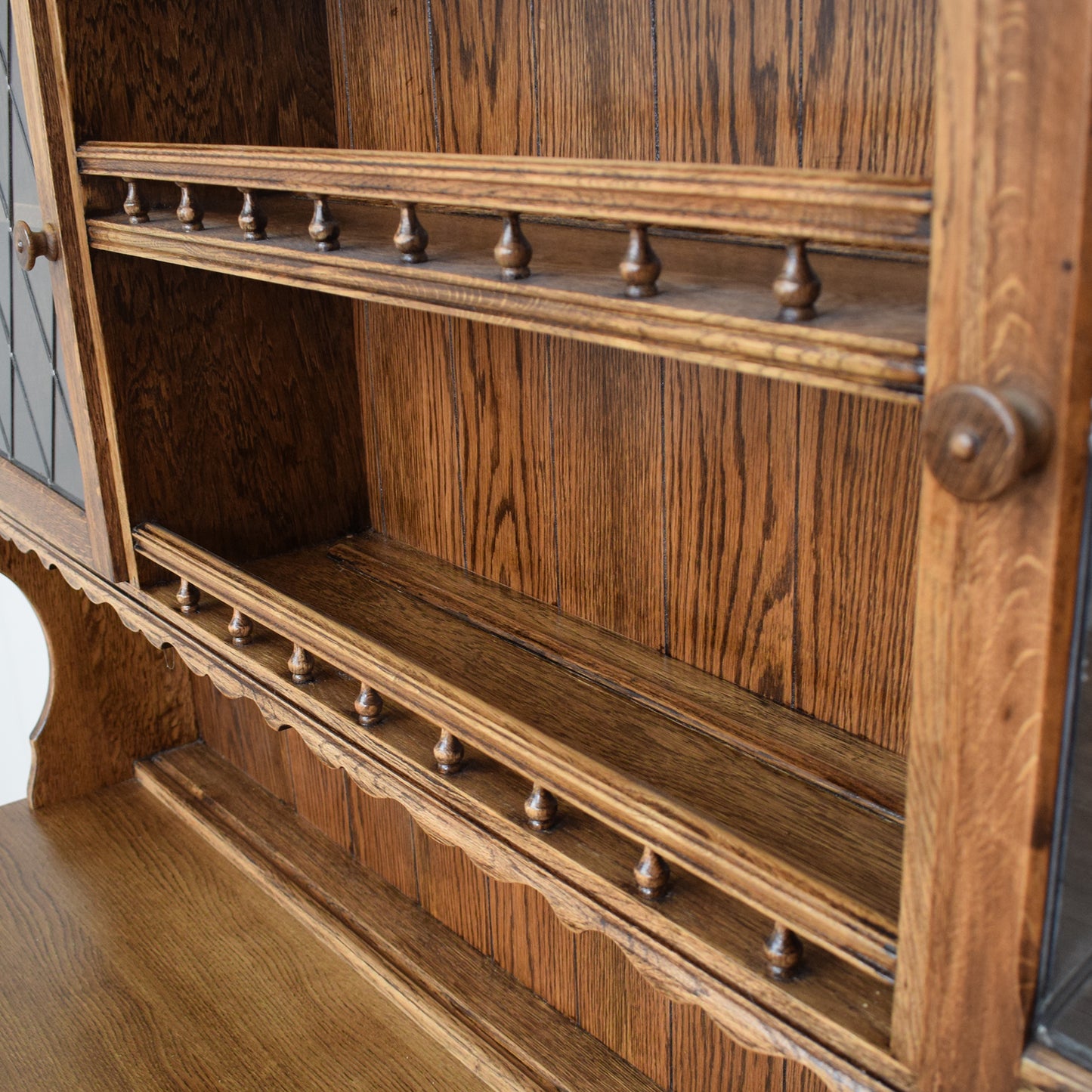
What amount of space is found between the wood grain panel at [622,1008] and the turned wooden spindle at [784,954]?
476 millimetres

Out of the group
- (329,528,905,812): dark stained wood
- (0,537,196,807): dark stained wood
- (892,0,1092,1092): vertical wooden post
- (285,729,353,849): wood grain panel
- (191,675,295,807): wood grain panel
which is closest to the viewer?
(892,0,1092,1092): vertical wooden post

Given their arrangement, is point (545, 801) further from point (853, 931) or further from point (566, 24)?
point (566, 24)

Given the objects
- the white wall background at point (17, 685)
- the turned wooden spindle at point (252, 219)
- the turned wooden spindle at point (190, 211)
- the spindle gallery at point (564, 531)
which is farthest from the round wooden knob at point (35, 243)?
the white wall background at point (17, 685)

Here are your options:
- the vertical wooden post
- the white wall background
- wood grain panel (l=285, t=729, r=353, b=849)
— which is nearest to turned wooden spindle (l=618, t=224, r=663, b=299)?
the vertical wooden post

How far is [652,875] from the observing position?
690 millimetres

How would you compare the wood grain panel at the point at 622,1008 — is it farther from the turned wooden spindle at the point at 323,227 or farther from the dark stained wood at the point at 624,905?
the turned wooden spindle at the point at 323,227

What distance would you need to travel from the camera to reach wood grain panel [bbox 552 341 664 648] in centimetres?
93

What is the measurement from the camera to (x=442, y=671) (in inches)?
38.1

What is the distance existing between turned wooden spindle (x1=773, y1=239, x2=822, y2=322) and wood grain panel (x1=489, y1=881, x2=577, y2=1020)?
31.3 inches

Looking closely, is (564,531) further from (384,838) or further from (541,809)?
(384,838)

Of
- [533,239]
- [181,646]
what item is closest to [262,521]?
[181,646]

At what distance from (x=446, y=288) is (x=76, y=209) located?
1.84 feet

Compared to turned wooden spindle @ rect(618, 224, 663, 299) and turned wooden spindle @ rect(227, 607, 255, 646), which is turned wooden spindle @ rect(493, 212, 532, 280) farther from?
turned wooden spindle @ rect(227, 607, 255, 646)

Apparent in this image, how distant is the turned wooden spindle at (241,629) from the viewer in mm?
1056
